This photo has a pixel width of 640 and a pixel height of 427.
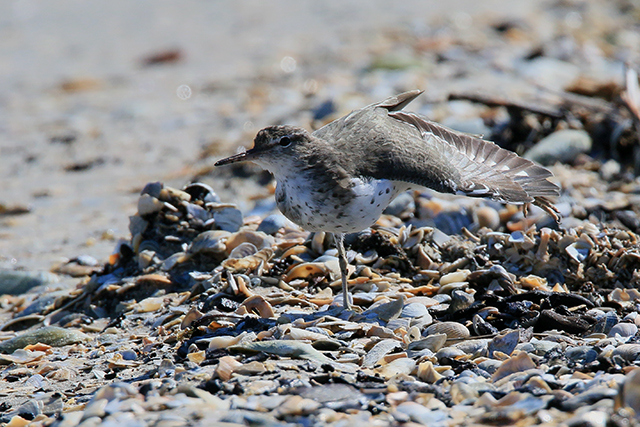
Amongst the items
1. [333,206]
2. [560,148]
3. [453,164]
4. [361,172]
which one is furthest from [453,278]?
[560,148]

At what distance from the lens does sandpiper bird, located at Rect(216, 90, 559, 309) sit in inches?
187

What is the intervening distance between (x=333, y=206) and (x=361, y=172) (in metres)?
0.36

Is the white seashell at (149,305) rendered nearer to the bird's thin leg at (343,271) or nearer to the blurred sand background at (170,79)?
the bird's thin leg at (343,271)

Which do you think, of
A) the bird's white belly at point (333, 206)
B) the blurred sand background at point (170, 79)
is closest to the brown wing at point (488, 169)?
the bird's white belly at point (333, 206)

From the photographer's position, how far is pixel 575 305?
16.6 feet

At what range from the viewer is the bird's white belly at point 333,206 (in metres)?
4.70

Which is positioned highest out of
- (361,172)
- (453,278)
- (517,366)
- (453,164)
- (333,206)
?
(361,172)

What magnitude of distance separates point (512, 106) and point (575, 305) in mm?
4173

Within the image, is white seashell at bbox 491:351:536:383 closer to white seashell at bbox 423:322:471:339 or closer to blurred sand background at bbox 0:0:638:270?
white seashell at bbox 423:322:471:339

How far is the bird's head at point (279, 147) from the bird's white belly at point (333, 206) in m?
0.16

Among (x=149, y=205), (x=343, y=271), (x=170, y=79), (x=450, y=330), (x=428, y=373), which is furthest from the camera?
(x=170, y=79)

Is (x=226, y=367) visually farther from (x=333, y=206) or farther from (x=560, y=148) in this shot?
(x=560, y=148)

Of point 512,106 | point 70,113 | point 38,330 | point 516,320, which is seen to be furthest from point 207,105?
point 516,320

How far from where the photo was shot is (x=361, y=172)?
16.0 feet
